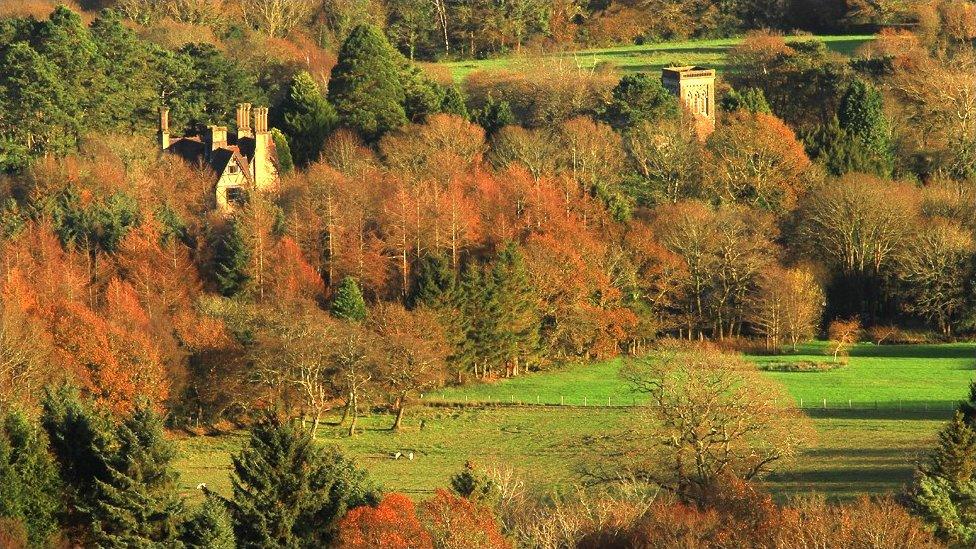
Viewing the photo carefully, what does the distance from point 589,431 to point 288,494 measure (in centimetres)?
1651

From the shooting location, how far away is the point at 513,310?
63.0 metres

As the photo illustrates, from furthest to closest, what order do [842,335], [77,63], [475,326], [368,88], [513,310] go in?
[368,88]
[77,63]
[842,335]
[513,310]
[475,326]

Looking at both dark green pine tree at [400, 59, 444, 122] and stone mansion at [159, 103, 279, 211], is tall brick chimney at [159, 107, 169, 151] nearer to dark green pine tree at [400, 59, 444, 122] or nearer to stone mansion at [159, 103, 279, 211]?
stone mansion at [159, 103, 279, 211]

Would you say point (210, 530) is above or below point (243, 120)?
below

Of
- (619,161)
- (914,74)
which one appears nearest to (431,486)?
(619,161)

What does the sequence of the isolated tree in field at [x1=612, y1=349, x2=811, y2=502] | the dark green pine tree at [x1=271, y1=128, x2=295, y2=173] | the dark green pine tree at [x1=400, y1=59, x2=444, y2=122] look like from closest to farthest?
the isolated tree in field at [x1=612, y1=349, x2=811, y2=502] < the dark green pine tree at [x1=271, y1=128, x2=295, y2=173] < the dark green pine tree at [x1=400, y1=59, x2=444, y2=122]

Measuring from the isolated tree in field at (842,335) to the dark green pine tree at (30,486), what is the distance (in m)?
27.9

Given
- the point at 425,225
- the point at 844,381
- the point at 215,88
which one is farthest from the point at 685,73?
the point at 844,381

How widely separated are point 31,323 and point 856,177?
2566 cm

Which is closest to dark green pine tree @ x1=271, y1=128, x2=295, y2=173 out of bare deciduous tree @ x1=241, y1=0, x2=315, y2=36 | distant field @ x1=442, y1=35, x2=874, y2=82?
distant field @ x1=442, y1=35, x2=874, y2=82

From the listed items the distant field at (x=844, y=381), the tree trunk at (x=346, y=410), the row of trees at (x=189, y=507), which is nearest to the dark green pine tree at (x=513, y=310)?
the distant field at (x=844, y=381)

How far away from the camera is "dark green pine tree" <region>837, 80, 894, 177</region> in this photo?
72938 mm

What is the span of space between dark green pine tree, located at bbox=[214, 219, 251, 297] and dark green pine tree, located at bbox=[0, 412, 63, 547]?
2090cm

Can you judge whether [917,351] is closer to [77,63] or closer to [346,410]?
[346,410]
